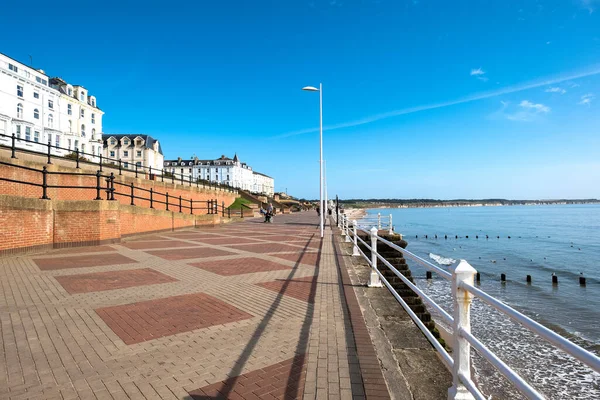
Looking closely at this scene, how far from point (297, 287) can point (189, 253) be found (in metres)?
5.42

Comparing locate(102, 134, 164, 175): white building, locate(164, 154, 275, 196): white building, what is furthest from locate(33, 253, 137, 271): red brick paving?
locate(164, 154, 275, 196): white building

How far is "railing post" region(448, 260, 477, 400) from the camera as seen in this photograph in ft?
8.56

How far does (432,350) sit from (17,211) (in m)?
11.0

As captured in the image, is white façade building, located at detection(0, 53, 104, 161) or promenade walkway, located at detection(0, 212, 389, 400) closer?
promenade walkway, located at detection(0, 212, 389, 400)

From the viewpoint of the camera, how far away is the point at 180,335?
4156mm

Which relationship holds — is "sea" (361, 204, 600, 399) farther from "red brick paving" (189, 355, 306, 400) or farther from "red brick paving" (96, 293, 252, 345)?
"red brick paving" (96, 293, 252, 345)

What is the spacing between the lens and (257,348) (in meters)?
3.80

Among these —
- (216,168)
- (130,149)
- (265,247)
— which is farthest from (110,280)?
(216,168)

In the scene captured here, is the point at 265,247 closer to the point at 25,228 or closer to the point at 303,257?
the point at 303,257

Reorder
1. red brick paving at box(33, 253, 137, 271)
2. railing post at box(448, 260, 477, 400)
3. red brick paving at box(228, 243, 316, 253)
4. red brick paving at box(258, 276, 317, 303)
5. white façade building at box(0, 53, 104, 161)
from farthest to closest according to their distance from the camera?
white façade building at box(0, 53, 104, 161), red brick paving at box(228, 243, 316, 253), red brick paving at box(33, 253, 137, 271), red brick paving at box(258, 276, 317, 303), railing post at box(448, 260, 477, 400)

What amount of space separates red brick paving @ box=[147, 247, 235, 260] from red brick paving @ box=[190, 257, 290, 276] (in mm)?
1164

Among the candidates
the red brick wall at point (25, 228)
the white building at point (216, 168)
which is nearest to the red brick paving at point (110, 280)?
the red brick wall at point (25, 228)

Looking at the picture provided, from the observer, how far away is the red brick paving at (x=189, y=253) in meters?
10.0

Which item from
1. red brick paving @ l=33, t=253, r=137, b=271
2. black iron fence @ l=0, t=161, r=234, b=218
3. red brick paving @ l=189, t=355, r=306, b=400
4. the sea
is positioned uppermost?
black iron fence @ l=0, t=161, r=234, b=218
